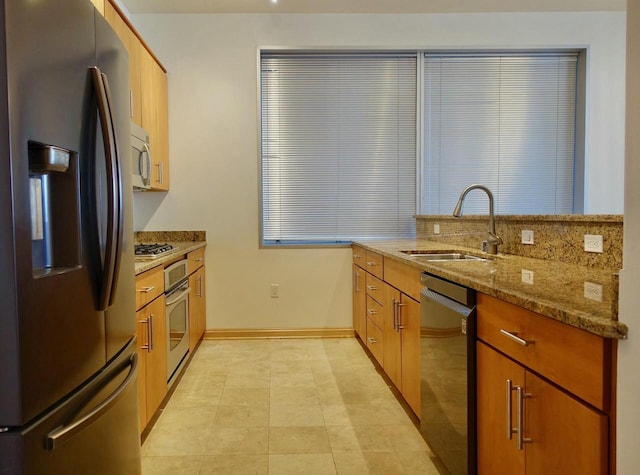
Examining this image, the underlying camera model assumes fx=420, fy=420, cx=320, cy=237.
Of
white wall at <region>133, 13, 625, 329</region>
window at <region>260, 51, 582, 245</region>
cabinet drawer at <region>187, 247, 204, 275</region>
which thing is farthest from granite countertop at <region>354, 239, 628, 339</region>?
A: white wall at <region>133, 13, 625, 329</region>

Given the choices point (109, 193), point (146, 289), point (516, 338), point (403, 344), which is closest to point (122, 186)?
point (109, 193)

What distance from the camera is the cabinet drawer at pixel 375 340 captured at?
2863mm

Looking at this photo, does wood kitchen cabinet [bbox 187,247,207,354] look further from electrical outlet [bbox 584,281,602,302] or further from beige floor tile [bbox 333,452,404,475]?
electrical outlet [bbox 584,281,602,302]

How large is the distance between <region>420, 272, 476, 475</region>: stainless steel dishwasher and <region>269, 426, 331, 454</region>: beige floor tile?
507 mm

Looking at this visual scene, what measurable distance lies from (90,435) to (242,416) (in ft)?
4.49

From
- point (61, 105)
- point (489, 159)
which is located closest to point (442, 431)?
point (61, 105)

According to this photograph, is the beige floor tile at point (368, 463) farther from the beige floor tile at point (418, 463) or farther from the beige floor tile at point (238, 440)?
the beige floor tile at point (238, 440)

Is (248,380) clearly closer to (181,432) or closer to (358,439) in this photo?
(181,432)

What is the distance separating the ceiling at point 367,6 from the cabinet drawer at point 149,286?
2.44 meters

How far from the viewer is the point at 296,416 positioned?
2.35 metres

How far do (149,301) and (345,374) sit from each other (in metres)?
1.49

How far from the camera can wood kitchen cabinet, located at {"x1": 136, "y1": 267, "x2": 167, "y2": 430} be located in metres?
1.98

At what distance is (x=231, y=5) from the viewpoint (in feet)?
11.6

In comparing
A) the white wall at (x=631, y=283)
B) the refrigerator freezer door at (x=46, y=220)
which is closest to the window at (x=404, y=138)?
the refrigerator freezer door at (x=46, y=220)
